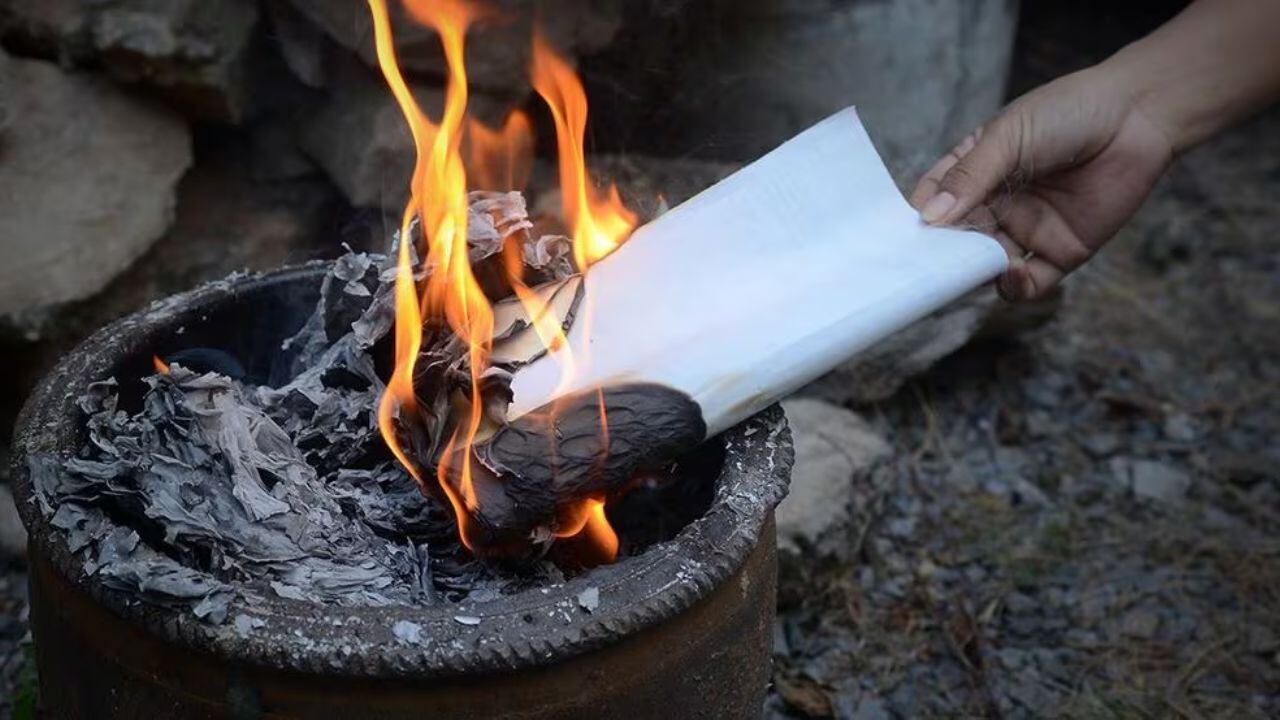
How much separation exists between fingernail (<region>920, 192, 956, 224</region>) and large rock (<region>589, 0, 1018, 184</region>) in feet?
3.78

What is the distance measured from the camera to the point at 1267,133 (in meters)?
4.72

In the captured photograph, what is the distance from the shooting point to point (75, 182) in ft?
9.23

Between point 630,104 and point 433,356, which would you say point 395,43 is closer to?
point 630,104

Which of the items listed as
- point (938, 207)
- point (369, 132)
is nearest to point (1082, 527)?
point (938, 207)

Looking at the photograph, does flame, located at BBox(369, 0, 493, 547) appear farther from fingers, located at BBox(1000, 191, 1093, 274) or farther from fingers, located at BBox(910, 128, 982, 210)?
fingers, located at BBox(1000, 191, 1093, 274)

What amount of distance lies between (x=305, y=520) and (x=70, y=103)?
1.73m

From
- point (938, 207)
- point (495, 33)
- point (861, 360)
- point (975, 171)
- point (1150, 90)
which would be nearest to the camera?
point (938, 207)

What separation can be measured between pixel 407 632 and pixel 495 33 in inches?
77.5

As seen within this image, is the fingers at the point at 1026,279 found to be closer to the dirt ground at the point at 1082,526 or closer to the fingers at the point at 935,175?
the fingers at the point at 935,175

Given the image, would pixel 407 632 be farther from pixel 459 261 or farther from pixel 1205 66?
pixel 1205 66

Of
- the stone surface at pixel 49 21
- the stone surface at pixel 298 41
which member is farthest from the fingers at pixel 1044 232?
→ the stone surface at pixel 49 21

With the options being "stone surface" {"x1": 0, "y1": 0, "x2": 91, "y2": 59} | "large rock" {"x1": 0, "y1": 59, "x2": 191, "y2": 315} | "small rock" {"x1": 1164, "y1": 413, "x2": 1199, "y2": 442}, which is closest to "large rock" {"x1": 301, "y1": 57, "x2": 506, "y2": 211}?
"large rock" {"x1": 0, "y1": 59, "x2": 191, "y2": 315}

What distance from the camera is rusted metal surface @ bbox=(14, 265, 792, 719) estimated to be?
130 centimetres

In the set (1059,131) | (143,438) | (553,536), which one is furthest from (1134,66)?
(143,438)
